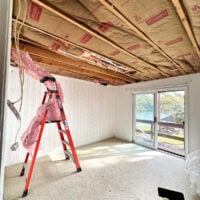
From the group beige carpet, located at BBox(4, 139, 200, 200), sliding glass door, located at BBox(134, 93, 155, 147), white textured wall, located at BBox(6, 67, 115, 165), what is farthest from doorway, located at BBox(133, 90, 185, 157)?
white textured wall, located at BBox(6, 67, 115, 165)

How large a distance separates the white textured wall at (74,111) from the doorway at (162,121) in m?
1.38

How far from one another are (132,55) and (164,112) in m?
2.89

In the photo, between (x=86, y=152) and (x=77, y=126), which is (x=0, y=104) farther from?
(x=77, y=126)

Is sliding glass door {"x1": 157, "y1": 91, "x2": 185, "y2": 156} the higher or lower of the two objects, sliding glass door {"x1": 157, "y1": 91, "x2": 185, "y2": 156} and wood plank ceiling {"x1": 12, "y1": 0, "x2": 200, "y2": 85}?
the lower

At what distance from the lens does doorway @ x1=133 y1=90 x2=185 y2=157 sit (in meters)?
4.36

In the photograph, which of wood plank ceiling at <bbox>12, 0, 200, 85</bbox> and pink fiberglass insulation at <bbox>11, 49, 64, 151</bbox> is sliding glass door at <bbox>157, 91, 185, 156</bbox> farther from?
pink fiberglass insulation at <bbox>11, 49, 64, 151</bbox>

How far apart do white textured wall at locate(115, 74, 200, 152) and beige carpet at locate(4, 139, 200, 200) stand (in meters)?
0.88

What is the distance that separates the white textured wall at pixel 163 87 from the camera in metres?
3.50

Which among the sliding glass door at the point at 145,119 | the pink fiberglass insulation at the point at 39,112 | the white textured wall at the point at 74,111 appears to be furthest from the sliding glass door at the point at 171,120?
the pink fiberglass insulation at the point at 39,112

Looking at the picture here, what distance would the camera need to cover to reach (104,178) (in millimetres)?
2678

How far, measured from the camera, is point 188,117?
364cm

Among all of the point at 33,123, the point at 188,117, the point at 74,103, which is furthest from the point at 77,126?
the point at 188,117

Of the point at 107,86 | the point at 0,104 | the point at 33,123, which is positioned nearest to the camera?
the point at 0,104

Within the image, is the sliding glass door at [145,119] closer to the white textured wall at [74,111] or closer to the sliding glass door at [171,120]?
the sliding glass door at [171,120]
